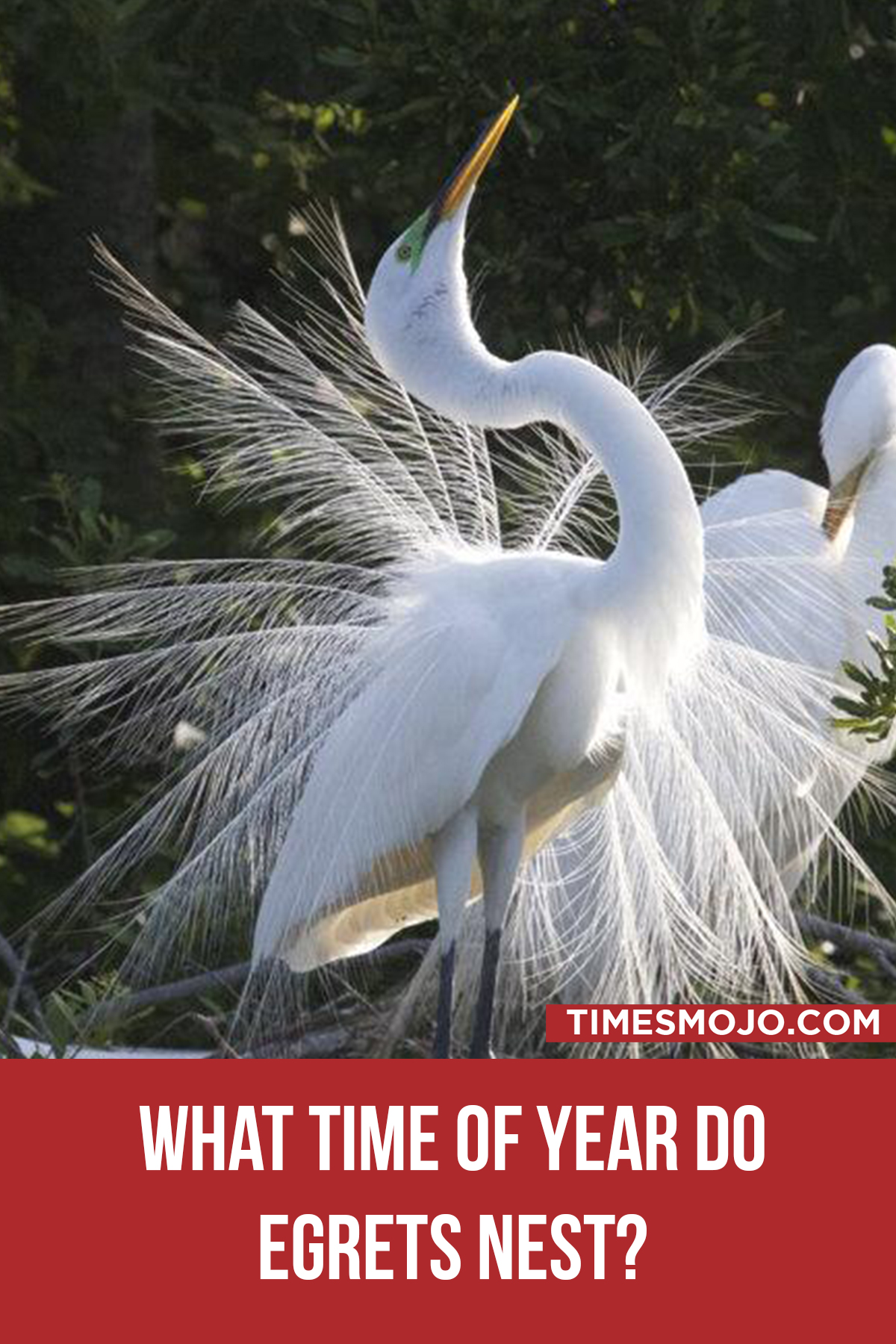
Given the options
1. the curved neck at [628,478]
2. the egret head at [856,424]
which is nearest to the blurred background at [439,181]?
the egret head at [856,424]

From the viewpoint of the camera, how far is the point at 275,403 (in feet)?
13.4

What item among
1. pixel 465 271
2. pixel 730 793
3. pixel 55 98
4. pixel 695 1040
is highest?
pixel 55 98

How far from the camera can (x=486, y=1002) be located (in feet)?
13.0

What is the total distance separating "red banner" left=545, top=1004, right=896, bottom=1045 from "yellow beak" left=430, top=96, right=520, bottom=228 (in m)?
1.12

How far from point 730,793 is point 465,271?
3.80ft

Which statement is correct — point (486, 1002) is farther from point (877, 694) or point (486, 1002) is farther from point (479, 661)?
point (877, 694)

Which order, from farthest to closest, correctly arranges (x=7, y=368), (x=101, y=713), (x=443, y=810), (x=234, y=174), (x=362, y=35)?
(x=234, y=174), (x=7, y=368), (x=362, y=35), (x=101, y=713), (x=443, y=810)

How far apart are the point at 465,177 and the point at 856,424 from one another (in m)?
1.20

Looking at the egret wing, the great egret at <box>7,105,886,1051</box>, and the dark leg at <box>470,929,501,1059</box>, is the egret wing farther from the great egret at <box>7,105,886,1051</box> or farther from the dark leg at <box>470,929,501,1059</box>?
the dark leg at <box>470,929,501,1059</box>

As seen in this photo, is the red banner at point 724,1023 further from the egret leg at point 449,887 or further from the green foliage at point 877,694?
the green foliage at point 877,694

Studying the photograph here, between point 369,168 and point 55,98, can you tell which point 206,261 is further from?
point 369,168

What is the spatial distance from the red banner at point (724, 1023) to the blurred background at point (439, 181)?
71cm

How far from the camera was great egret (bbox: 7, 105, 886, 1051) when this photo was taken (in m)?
3.76

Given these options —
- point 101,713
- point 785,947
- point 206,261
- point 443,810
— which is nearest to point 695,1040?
point 785,947
